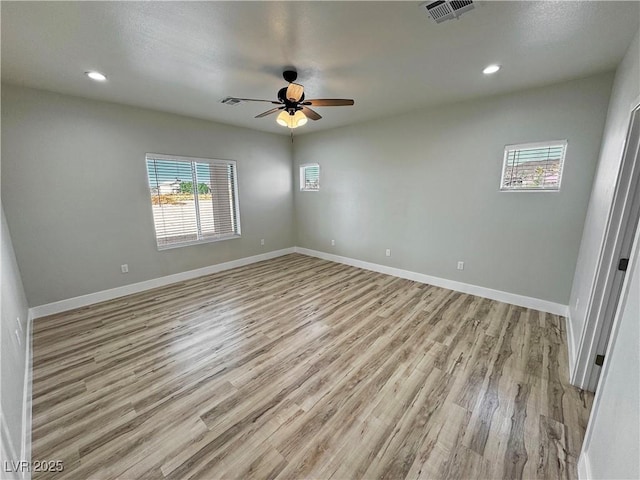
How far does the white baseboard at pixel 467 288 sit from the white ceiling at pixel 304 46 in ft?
8.49

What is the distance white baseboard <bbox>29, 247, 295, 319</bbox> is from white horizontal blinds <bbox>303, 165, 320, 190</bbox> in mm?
1924

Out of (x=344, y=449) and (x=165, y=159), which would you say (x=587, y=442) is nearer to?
(x=344, y=449)

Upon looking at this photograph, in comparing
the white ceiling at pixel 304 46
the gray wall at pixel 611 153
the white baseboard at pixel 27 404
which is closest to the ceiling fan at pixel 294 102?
the white ceiling at pixel 304 46

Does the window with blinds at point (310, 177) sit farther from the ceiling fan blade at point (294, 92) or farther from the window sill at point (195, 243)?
the ceiling fan blade at point (294, 92)

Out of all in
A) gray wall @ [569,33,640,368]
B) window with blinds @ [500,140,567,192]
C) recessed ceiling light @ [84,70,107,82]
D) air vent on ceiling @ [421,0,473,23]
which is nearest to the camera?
air vent on ceiling @ [421,0,473,23]

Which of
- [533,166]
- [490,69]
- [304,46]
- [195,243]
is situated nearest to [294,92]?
[304,46]

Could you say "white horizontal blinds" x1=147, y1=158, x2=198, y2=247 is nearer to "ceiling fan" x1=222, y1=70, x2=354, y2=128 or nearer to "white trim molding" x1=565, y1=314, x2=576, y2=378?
"ceiling fan" x1=222, y1=70, x2=354, y2=128

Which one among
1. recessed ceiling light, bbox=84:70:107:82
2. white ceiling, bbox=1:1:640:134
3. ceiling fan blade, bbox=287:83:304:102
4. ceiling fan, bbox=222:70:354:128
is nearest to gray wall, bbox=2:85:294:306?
white ceiling, bbox=1:1:640:134

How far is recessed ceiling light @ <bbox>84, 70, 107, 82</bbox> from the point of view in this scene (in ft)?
8.41

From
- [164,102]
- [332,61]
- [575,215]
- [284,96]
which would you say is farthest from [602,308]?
[164,102]

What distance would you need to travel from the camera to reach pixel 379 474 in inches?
54.3

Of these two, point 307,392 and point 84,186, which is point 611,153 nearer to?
point 307,392

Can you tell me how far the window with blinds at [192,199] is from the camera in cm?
402

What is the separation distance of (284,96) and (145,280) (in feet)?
11.4
